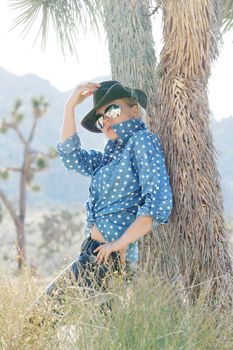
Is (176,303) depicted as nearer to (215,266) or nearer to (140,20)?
(215,266)

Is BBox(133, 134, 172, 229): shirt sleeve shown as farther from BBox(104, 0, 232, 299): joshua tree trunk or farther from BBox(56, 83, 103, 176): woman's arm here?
BBox(104, 0, 232, 299): joshua tree trunk

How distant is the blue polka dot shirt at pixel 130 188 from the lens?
12.7ft

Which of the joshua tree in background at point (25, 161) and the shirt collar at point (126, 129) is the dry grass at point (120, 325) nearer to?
the shirt collar at point (126, 129)

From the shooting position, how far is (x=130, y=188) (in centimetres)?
394

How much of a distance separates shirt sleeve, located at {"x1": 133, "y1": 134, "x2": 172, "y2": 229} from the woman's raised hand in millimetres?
457

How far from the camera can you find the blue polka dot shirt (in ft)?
12.7

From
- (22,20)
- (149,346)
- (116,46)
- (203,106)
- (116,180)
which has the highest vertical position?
(22,20)

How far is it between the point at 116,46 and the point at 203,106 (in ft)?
2.45

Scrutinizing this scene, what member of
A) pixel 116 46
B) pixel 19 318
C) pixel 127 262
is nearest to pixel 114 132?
pixel 127 262

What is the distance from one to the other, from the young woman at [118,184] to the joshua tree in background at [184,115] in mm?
713

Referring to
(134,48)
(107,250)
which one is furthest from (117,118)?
(134,48)

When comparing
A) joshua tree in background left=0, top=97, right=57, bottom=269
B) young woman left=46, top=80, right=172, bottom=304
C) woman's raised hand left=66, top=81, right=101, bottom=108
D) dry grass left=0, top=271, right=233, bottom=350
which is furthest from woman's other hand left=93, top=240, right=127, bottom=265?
joshua tree in background left=0, top=97, right=57, bottom=269

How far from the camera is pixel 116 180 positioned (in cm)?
393

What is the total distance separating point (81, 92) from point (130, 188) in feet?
2.03
